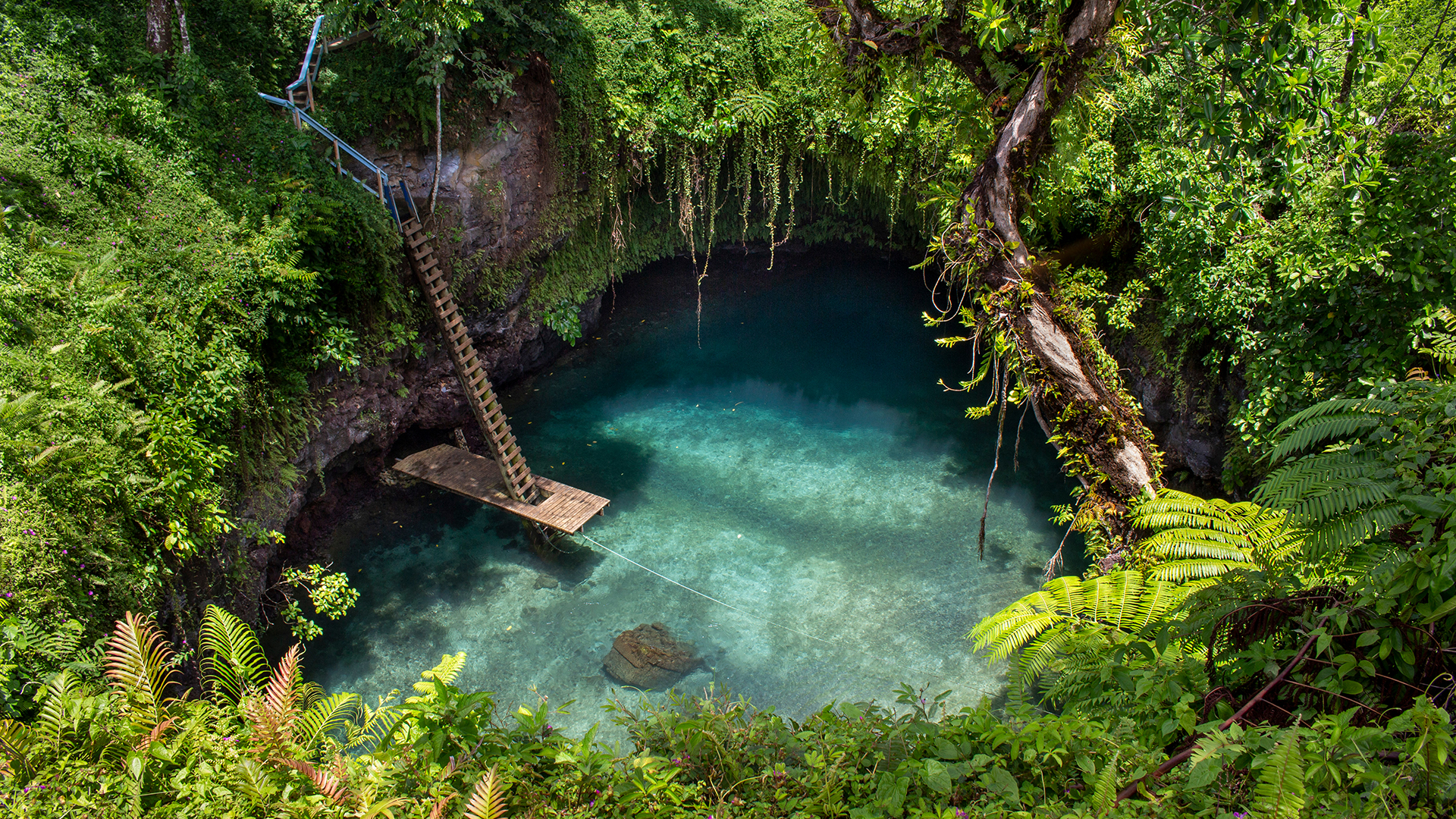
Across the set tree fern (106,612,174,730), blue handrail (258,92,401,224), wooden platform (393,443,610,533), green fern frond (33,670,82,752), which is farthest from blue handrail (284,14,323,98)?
green fern frond (33,670,82,752)

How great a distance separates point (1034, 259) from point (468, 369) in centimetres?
613

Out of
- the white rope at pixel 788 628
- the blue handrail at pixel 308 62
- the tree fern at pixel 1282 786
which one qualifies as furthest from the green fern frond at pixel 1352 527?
the blue handrail at pixel 308 62

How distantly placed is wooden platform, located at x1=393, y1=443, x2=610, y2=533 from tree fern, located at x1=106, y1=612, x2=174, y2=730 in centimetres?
414

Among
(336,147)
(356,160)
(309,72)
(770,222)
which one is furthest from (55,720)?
(770,222)

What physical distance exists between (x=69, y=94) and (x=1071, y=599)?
31.2ft

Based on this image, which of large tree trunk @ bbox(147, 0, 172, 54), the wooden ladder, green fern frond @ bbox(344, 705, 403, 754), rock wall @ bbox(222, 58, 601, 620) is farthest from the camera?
the wooden ladder

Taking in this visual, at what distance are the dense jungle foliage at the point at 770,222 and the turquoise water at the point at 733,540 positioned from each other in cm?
102

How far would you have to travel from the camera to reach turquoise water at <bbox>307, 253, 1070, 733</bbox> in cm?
656

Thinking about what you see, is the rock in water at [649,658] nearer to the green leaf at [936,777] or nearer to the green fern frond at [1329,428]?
the green leaf at [936,777]

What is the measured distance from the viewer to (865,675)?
6355 mm

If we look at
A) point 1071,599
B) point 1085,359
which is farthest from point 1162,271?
point 1071,599

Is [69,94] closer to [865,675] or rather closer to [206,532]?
[206,532]

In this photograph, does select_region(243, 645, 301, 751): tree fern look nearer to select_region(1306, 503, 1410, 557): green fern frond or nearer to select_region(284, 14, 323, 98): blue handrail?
select_region(1306, 503, 1410, 557): green fern frond

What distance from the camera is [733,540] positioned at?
26.5 feet
